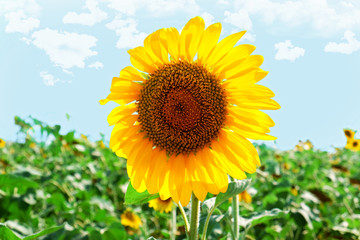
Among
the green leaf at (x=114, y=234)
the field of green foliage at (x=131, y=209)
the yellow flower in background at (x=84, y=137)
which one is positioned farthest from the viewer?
the yellow flower in background at (x=84, y=137)

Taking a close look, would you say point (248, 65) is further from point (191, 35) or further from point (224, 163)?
point (224, 163)

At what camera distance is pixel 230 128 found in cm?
179

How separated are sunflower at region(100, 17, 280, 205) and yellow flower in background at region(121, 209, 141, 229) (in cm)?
251

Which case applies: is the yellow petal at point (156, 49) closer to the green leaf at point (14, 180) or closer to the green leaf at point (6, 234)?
the green leaf at point (6, 234)

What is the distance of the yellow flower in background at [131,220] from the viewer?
4164mm

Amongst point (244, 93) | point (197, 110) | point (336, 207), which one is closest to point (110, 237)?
point (197, 110)

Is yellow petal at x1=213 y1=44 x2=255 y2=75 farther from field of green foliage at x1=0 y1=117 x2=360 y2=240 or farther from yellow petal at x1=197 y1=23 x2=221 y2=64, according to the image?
field of green foliage at x1=0 y1=117 x2=360 y2=240

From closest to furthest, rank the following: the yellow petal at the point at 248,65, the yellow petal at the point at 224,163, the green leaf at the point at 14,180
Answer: the yellow petal at the point at 248,65, the yellow petal at the point at 224,163, the green leaf at the point at 14,180

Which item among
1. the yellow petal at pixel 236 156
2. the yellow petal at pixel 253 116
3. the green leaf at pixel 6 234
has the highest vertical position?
the yellow petal at pixel 253 116

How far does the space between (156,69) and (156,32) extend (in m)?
0.21

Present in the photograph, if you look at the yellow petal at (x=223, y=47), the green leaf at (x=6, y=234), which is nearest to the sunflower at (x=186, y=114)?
the yellow petal at (x=223, y=47)

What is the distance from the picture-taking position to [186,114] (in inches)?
71.7

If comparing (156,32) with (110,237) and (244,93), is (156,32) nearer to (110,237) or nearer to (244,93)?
(244,93)

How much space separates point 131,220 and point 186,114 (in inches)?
106
